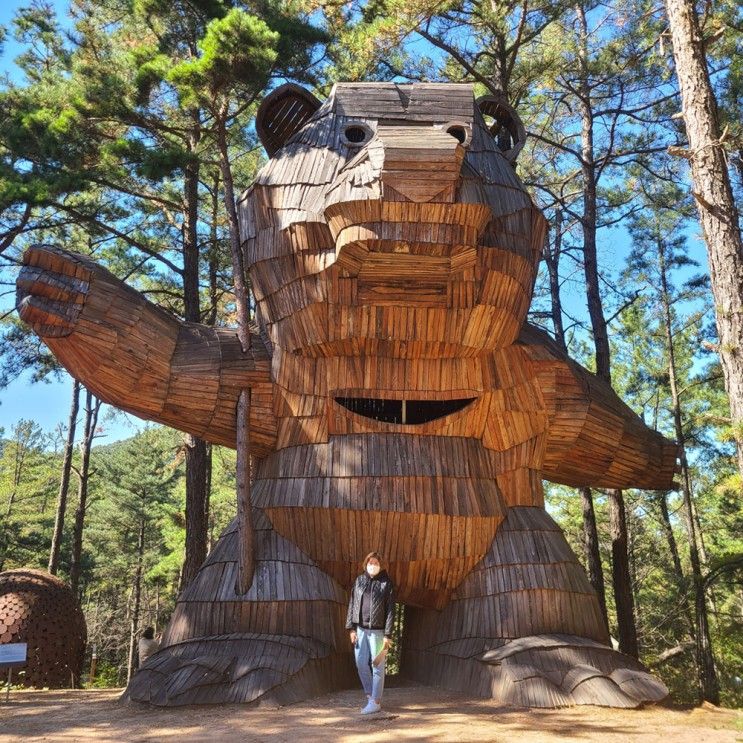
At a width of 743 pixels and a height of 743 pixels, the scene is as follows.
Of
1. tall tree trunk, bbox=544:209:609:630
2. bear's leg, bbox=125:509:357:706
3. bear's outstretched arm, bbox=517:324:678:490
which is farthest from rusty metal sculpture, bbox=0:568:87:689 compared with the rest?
tall tree trunk, bbox=544:209:609:630

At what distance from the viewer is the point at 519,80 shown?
10.6 metres

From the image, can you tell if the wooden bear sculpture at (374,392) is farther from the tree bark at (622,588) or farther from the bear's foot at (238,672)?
the tree bark at (622,588)

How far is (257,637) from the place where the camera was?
18.0ft

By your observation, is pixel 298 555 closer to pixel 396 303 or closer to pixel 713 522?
pixel 396 303

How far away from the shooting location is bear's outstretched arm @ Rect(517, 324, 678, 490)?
6.80m

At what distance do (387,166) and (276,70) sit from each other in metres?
3.85

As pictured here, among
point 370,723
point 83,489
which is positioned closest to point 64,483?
point 83,489

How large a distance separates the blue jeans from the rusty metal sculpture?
5223 mm

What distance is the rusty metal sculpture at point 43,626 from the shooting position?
8.28 meters

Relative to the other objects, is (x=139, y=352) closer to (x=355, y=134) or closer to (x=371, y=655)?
(x=355, y=134)

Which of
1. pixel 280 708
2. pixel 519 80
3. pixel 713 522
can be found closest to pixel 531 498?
pixel 280 708

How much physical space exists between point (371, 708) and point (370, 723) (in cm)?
28

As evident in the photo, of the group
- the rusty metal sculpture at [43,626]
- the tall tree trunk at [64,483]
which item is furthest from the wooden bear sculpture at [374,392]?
the tall tree trunk at [64,483]

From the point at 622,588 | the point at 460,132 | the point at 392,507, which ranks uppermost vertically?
the point at 460,132
